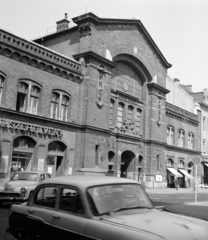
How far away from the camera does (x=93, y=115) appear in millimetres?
25266

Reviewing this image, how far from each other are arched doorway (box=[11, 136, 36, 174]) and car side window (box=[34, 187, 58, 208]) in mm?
16047

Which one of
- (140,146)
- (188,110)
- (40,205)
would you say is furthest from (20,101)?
(188,110)

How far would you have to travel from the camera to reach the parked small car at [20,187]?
11.9 m

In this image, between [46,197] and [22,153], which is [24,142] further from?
[46,197]

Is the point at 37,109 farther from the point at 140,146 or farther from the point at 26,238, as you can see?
the point at 26,238

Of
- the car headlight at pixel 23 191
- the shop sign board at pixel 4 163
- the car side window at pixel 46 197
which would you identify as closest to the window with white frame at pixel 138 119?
the shop sign board at pixel 4 163

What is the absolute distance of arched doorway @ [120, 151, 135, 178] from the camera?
1200 inches

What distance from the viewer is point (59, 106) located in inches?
929

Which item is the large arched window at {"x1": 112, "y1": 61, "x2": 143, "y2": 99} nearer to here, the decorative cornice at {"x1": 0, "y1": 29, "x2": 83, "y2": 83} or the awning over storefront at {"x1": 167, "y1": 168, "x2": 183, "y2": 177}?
the decorative cornice at {"x1": 0, "y1": 29, "x2": 83, "y2": 83}

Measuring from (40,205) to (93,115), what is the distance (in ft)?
66.4

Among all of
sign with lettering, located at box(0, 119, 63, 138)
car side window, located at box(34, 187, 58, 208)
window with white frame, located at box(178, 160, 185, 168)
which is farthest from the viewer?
window with white frame, located at box(178, 160, 185, 168)

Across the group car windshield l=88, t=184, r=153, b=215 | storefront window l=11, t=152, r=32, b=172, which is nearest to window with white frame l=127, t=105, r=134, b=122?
storefront window l=11, t=152, r=32, b=172

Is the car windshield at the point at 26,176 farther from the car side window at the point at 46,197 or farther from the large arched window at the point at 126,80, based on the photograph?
the large arched window at the point at 126,80

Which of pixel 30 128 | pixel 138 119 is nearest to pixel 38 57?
pixel 30 128
